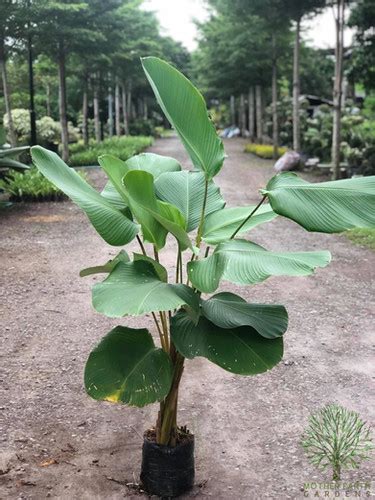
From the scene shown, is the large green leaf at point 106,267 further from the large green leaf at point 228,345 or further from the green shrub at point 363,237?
the green shrub at point 363,237

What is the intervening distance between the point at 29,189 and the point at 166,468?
9878mm

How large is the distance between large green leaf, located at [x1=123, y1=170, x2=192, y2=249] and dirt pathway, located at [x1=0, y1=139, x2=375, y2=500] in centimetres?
136

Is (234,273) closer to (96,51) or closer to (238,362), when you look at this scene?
(238,362)

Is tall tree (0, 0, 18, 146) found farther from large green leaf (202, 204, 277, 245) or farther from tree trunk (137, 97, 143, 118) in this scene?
tree trunk (137, 97, 143, 118)

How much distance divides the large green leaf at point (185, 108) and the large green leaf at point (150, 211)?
0.92 ft

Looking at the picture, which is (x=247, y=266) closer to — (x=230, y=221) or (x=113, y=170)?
(x=230, y=221)

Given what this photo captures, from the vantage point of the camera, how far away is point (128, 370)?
2.57 m

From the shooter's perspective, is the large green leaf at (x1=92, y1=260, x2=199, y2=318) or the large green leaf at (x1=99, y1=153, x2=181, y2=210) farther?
the large green leaf at (x1=99, y1=153, x2=181, y2=210)

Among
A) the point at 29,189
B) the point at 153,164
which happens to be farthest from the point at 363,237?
the point at 153,164

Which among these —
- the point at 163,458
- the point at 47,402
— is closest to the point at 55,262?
the point at 47,402

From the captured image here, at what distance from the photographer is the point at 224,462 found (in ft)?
11.0

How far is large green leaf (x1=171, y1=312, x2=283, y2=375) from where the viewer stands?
8.12 ft

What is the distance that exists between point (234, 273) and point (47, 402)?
2303mm

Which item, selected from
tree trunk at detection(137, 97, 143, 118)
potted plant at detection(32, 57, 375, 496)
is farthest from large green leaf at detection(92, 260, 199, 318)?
tree trunk at detection(137, 97, 143, 118)
